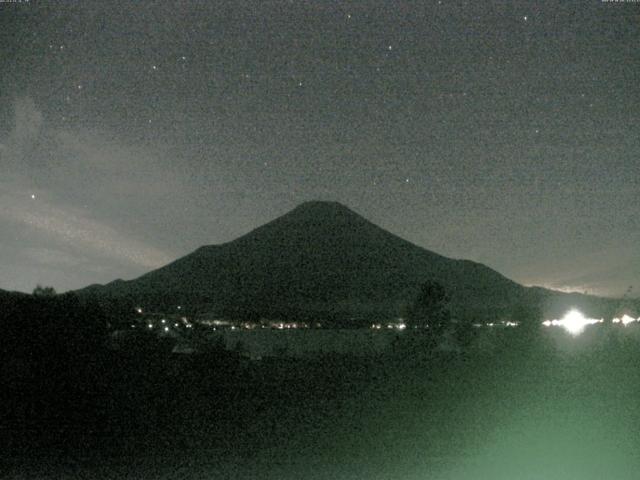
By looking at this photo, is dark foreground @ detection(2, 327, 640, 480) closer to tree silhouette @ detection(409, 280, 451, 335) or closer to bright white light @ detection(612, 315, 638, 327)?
bright white light @ detection(612, 315, 638, 327)

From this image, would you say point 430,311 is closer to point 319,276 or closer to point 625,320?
point 625,320

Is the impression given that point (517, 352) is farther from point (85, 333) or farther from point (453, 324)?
point (453, 324)

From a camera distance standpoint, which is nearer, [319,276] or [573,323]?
[573,323]

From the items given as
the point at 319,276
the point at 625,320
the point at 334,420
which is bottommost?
the point at 334,420

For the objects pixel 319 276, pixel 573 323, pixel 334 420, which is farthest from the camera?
pixel 319 276

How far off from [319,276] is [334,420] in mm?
95836

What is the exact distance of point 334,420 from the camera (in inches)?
561

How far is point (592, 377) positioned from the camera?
1702cm

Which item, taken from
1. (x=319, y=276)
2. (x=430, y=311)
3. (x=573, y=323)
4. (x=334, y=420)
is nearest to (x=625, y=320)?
(x=573, y=323)

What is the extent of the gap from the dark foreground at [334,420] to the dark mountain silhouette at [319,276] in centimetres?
5958

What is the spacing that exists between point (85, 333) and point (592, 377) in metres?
10.0

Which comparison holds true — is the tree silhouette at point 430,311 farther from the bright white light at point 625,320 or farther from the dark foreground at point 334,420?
the dark foreground at point 334,420

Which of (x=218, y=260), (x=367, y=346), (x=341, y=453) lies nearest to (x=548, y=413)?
(x=341, y=453)

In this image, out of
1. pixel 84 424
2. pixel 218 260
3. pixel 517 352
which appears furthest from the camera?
pixel 218 260
